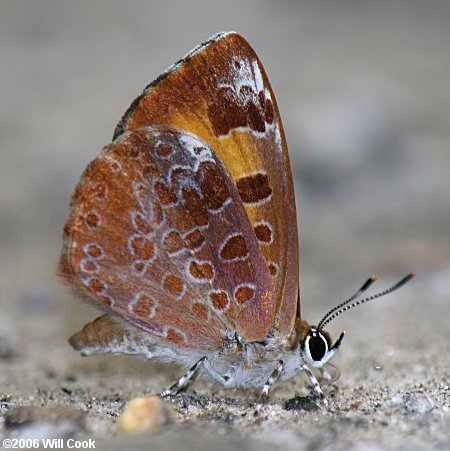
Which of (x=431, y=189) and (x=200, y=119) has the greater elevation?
(x=431, y=189)

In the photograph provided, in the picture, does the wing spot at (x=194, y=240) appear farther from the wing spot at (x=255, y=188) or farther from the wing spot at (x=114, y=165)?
the wing spot at (x=114, y=165)

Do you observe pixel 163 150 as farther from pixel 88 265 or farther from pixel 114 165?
pixel 88 265

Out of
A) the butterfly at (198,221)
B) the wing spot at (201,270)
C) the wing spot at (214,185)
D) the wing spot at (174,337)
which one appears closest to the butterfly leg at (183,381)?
the butterfly at (198,221)

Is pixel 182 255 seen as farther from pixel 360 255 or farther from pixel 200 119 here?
pixel 360 255

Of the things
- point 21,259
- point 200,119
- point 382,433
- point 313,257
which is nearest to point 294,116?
point 313,257

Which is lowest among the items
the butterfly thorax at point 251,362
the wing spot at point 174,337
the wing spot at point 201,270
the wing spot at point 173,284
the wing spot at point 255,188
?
the butterfly thorax at point 251,362

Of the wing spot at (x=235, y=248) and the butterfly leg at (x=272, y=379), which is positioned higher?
the wing spot at (x=235, y=248)

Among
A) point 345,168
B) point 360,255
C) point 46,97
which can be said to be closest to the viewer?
point 360,255

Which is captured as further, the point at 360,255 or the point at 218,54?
the point at 360,255
